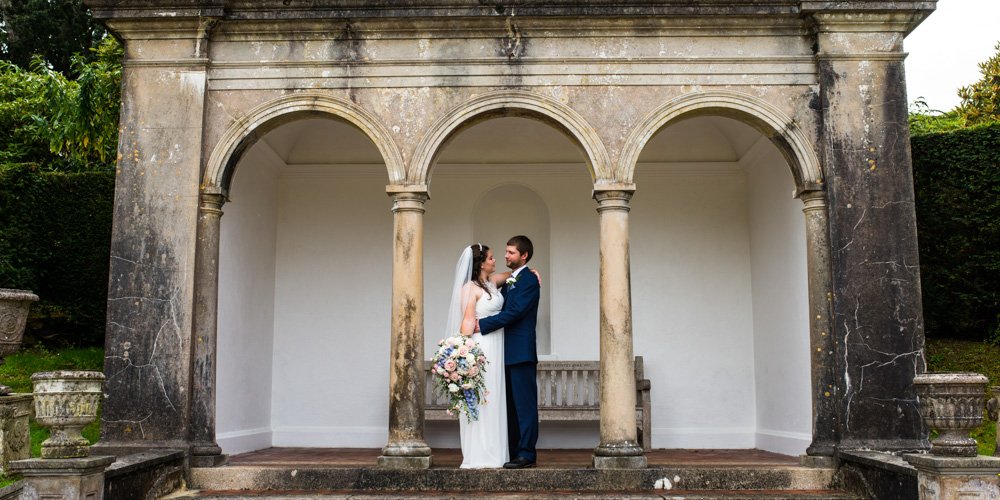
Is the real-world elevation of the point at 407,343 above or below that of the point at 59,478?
above

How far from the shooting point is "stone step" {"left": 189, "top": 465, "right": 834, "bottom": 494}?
7215 millimetres

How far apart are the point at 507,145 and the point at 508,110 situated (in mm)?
2617

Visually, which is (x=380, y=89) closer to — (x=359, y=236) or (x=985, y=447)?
(x=359, y=236)

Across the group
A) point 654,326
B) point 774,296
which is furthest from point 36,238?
point 774,296

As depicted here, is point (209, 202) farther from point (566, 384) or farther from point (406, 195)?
point (566, 384)

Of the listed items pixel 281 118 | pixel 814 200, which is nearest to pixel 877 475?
pixel 814 200

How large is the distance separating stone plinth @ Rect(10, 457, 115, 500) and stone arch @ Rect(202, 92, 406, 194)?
111 inches

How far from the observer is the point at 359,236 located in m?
10.7

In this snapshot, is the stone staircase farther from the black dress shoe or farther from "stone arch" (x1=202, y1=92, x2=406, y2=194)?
"stone arch" (x1=202, y1=92, x2=406, y2=194)

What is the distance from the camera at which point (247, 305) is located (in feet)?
31.6

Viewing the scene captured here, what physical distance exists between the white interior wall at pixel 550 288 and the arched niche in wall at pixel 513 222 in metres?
0.19

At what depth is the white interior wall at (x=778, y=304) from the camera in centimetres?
881

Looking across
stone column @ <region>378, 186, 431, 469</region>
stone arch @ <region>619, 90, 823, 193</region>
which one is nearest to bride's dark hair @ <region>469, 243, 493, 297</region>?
stone column @ <region>378, 186, 431, 469</region>

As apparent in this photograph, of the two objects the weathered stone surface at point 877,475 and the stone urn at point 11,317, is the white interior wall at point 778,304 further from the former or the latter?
the stone urn at point 11,317
